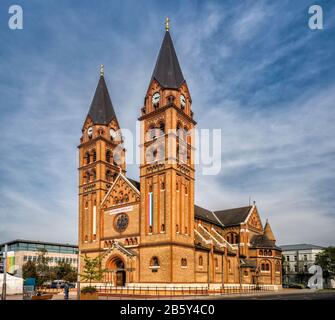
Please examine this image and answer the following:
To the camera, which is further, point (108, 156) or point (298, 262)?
point (298, 262)

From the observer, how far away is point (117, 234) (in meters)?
55.1

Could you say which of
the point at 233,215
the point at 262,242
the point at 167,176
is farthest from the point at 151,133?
the point at 262,242

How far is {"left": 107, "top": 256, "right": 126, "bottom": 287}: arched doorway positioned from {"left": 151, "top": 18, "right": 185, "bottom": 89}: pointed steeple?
82.3 ft

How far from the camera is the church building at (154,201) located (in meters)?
48.8

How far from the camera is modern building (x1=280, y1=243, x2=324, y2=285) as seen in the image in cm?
11791

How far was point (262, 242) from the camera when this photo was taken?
2881 inches

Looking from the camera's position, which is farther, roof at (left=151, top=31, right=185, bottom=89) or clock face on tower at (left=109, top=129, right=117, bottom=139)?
clock face on tower at (left=109, top=129, right=117, bottom=139)

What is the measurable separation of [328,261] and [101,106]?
65140 millimetres

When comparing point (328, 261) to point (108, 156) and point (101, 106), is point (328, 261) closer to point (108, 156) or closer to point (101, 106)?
point (108, 156)

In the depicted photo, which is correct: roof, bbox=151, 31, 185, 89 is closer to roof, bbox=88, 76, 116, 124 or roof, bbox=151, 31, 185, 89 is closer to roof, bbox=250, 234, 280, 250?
roof, bbox=88, 76, 116, 124

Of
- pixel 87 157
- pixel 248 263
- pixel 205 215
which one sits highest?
pixel 87 157

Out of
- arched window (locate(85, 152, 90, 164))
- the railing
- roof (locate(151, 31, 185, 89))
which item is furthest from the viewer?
arched window (locate(85, 152, 90, 164))

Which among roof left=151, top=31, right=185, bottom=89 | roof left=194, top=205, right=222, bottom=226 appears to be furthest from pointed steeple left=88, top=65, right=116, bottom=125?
roof left=194, top=205, right=222, bottom=226

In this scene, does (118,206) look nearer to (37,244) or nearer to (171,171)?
(171,171)
